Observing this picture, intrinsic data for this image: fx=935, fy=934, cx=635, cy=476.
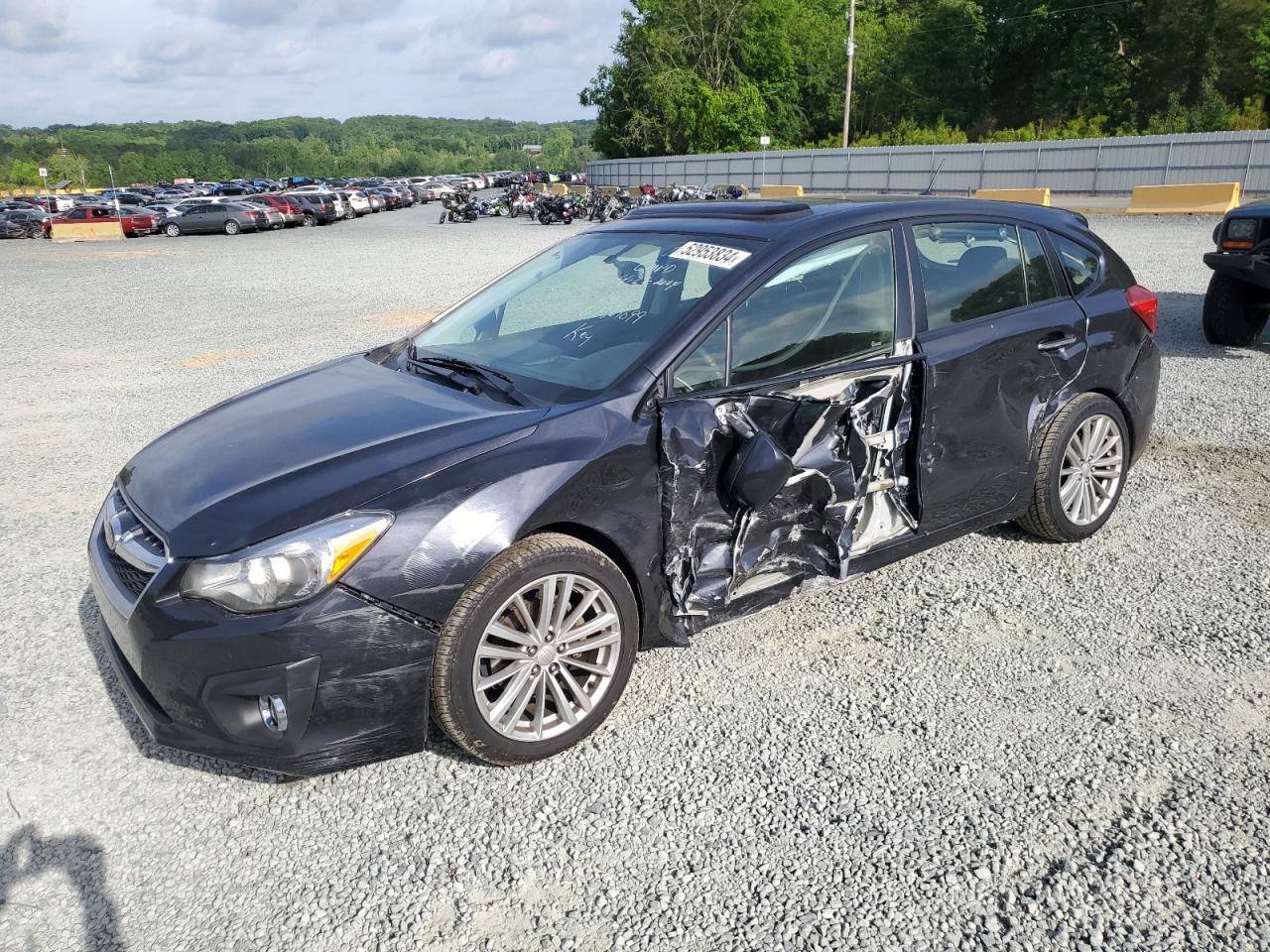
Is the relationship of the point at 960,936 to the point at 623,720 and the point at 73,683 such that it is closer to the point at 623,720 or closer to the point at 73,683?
the point at 623,720

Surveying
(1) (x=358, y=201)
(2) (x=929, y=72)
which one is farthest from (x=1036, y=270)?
(2) (x=929, y=72)

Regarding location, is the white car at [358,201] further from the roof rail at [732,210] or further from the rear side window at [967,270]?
the rear side window at [967,270]

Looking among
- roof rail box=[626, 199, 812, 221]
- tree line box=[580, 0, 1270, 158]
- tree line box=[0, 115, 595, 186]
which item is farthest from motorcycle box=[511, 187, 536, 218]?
tree line box=[0, 115, 595, 186]

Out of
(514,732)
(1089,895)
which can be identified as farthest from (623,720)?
(1089,895)

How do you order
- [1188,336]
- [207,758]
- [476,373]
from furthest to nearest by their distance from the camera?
[1188,336]
[476,373]
[207,758]

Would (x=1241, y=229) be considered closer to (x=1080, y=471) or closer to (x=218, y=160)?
(x=1080, y=471)

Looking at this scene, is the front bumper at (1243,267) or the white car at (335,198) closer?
the front bumper at (1243,267)

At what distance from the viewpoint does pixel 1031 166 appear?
35719mm

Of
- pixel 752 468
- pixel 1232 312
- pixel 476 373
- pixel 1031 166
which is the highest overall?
pixel 1031 166

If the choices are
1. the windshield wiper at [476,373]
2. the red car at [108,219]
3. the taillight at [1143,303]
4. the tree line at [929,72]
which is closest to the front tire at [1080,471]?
the taillight at [1143,303]

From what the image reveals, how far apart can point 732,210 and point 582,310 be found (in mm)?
783

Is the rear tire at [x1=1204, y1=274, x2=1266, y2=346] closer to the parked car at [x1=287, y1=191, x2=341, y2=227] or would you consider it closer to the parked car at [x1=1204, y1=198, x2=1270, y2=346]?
the parked car at [x1=1204, y1=198, x2=1270, y2=346]

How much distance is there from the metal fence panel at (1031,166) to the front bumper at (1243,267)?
821 inches

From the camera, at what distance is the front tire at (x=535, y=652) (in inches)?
107
